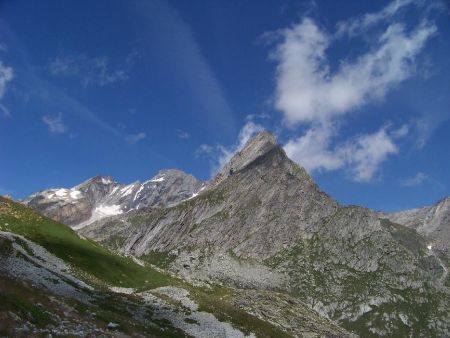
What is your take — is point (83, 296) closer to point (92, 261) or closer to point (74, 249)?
point (92, 261)

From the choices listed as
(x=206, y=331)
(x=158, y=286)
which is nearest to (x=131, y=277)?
(x=158, y=286)

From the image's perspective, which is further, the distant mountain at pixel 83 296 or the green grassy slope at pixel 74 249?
the green grassy slope at pixel 74 249

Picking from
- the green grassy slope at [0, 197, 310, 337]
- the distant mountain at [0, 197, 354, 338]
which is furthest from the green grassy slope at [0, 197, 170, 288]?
the distant mountain at [0, 197, 354, 338]

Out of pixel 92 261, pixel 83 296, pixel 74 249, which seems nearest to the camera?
pixel 83 296

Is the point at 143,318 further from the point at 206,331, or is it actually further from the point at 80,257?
the point at 80,257

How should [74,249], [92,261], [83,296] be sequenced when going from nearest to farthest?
[83,296] → [92,261] → [74,249]

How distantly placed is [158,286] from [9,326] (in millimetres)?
57732

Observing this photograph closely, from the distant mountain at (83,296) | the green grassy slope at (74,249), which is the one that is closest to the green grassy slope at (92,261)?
the green grassy slope at (74,249)

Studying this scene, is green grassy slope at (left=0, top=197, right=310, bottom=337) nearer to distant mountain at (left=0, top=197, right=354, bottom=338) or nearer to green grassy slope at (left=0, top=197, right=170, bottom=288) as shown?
green grassy slope at (left=0, top=197, right=170, bottom=288)

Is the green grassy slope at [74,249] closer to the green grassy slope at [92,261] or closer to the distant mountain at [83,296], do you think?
the green grassy slope at [92,261]

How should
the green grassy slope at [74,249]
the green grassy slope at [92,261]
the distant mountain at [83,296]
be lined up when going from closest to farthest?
the distant mountain at [83,296] → the green grassy slope at [92,261] → the green grassy slope at [74,249]

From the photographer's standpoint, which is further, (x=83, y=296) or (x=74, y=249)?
(x=74, y=249)

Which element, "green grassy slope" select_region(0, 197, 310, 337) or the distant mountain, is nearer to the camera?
the distant mountain

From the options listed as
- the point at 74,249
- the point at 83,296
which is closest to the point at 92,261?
the point at 74,249
